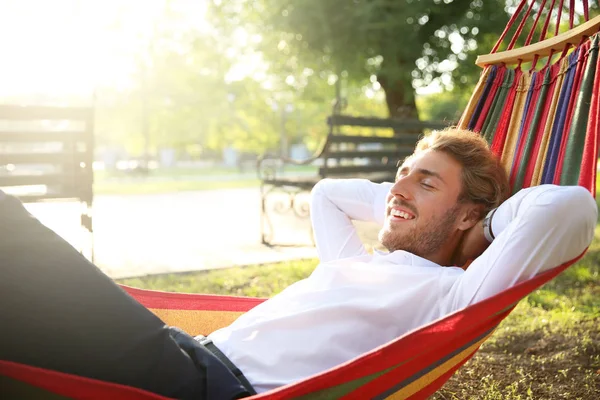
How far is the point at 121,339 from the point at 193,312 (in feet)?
3.09

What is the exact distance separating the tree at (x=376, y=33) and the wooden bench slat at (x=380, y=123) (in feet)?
2.56

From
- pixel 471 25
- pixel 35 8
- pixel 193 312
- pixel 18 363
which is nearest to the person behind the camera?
pixel 18 363

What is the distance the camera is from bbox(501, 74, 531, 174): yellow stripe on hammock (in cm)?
242

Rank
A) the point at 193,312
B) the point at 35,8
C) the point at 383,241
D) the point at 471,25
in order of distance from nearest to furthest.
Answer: the point at 383,241, the point at 193,312, the point at 471,25, the point at 35,8

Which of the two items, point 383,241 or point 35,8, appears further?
point 35,8

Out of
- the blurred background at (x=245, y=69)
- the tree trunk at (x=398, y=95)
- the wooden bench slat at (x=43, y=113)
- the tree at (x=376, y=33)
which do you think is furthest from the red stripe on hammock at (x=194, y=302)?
the tree trunk at (x=398, y=95)

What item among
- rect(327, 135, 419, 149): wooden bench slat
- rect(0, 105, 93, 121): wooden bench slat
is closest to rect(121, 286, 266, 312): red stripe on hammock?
rect(0, 105, 93, 121): wooden bench slat

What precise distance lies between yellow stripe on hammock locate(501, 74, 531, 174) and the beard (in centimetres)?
50

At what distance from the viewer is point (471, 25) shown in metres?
8.27

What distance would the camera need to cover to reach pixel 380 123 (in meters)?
7.05

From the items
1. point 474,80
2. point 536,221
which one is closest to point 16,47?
point 474,80

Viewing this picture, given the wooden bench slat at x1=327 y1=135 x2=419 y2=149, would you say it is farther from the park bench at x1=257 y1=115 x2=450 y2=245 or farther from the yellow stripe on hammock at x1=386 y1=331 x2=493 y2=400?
the yellow stripe on hammock at x1=386 y1=331 x2=493 y2=400

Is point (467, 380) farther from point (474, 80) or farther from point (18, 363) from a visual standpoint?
point (474, 80)

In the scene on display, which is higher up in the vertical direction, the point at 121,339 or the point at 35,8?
the point at 35,8
